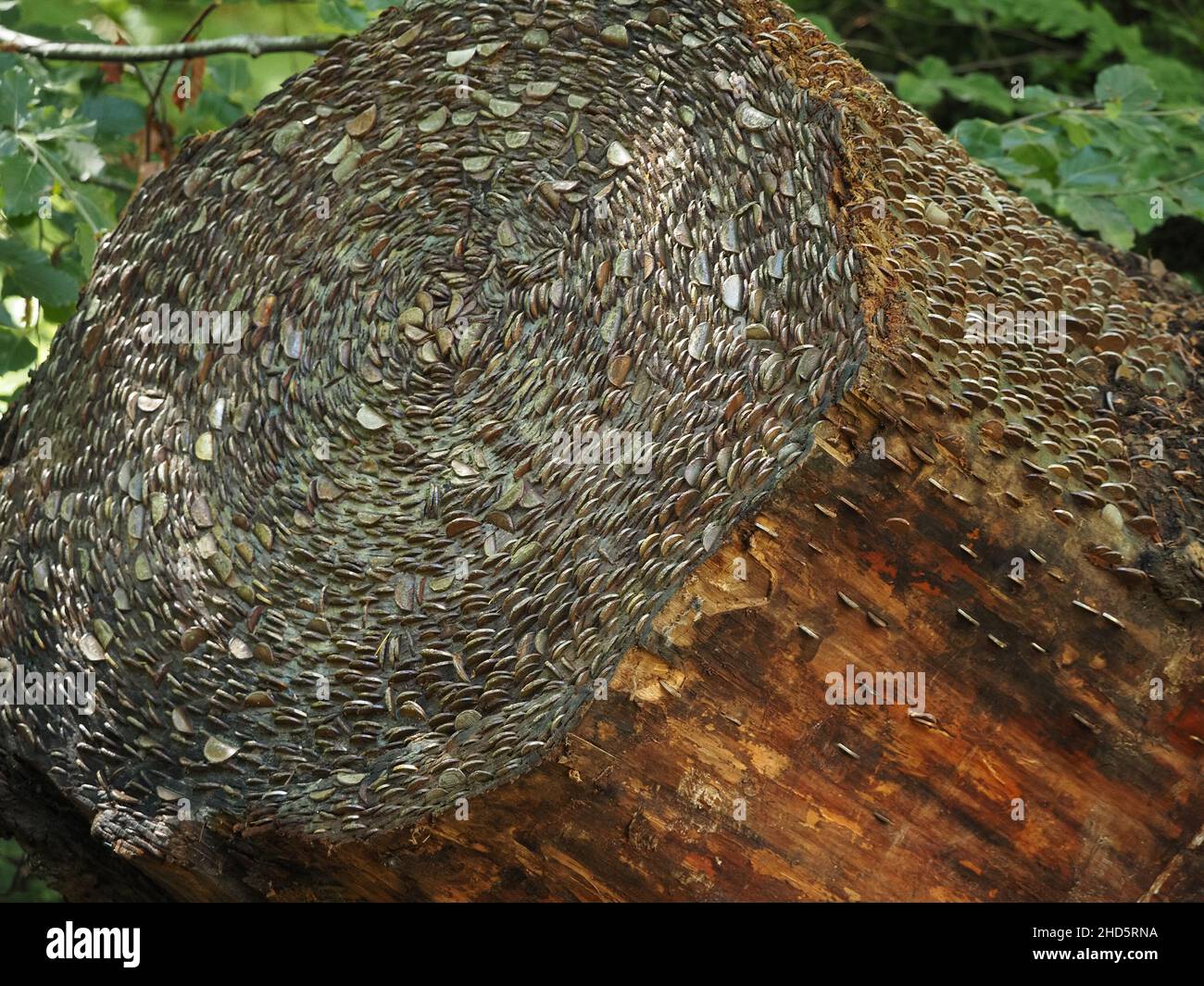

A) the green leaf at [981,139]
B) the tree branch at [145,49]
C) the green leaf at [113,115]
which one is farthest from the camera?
the green leaf at [981,139]

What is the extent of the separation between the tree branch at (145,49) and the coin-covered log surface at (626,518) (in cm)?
54

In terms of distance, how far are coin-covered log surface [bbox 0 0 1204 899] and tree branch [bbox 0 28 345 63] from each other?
1.78ft

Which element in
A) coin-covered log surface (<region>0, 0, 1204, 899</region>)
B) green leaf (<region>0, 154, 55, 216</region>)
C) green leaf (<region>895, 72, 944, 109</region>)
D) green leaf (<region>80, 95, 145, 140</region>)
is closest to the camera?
coin-covered log surface (<region>0, 0, 1204, 899</region>)

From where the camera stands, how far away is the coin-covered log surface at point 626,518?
4.52 feet

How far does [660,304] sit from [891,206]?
0.33 m

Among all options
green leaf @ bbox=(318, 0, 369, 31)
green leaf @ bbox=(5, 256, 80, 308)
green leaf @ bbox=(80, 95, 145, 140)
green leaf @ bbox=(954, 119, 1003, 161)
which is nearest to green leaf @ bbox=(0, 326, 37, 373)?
green leaf @ bbox=(5, 256, 80, 308)

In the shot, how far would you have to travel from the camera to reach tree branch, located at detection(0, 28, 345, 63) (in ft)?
7.06

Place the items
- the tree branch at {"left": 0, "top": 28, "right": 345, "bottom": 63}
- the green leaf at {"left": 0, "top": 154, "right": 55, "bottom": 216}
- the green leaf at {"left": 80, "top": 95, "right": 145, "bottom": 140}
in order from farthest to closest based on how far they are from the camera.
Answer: the green leaf at {"left": 80, "top": 95, "right": 145, "bottom": 140} → the tree branch at {"left": 0, "top": 28, "right": 345, "bottom": 63} → the green leaf at {"left": 0, "top": 154, "right": 55, "bottom": 216}

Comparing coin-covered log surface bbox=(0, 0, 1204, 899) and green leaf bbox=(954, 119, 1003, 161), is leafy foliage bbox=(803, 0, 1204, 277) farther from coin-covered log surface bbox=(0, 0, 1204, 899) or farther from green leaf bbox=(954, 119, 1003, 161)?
coin-covered log surface bbox=(0, 0, 1204, 899)

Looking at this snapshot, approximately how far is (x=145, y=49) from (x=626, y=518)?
1475mm

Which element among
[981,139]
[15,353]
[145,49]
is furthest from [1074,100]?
[15,353]

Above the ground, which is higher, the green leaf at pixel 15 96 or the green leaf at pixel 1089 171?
the green leaf at pixel 15 96

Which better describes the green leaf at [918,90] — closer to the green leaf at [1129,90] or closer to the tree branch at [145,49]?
the green leaf at [1129,90]

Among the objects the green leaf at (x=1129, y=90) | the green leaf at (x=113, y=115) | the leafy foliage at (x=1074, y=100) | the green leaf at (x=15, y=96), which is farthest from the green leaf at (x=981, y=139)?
the green leaf at (x=15, y=96)
